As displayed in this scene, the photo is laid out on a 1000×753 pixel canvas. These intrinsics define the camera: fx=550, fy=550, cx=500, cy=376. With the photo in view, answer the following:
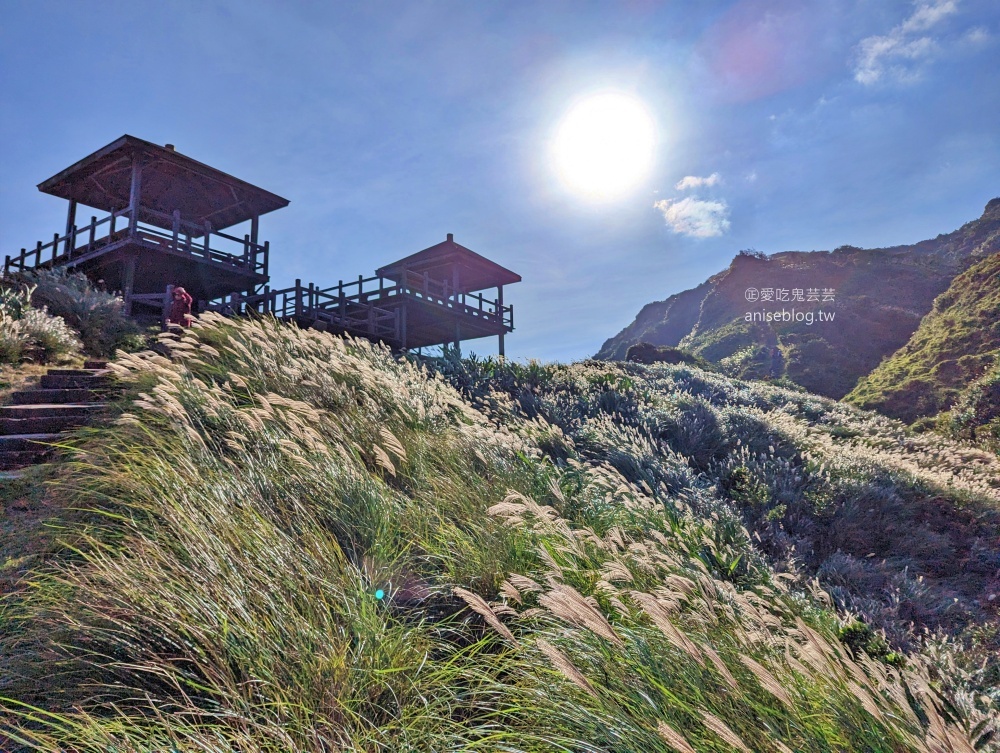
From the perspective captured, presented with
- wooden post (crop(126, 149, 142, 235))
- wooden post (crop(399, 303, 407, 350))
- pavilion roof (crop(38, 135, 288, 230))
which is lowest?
wooden post (crop(399, 303, 407, 350))

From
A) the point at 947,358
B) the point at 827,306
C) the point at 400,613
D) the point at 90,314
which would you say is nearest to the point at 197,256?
the point at 90,314

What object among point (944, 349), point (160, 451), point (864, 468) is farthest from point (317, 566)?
point (944, 349)

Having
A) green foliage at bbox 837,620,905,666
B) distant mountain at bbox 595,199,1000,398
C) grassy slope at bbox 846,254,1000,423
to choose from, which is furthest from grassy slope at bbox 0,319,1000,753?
distant mountain at bbox 595,199,1000,398

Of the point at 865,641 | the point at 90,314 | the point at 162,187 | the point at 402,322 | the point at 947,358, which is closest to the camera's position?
the point at 865,641

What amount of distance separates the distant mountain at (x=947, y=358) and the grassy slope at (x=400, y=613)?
16.3 m

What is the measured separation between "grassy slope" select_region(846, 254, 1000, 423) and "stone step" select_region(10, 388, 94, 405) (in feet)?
70.4

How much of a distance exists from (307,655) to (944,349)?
82.1ft

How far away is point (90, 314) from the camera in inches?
488

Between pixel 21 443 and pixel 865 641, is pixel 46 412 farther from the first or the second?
pixel 865 641

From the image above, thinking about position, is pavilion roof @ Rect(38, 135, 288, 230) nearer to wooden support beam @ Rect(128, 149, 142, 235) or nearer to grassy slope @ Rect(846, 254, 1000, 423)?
wooden support beam @ Rect(128, 149, 142, 235)

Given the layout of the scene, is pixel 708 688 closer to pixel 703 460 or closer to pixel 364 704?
pixel 364 704

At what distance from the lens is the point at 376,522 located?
3.62 metres

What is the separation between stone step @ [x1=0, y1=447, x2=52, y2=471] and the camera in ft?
20.0

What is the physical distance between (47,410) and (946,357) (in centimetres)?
2536
